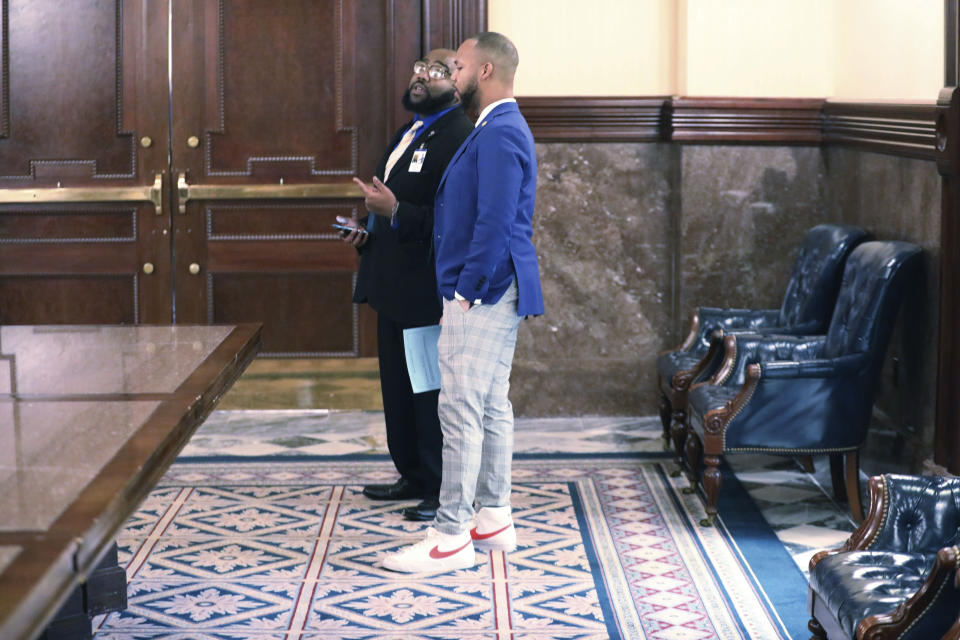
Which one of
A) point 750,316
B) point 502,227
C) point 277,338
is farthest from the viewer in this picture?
point 277,338

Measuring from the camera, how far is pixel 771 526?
4.74 meters

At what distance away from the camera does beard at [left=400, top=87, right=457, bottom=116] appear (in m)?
4.55

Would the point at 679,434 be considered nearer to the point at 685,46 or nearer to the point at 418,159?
the point at 418,159

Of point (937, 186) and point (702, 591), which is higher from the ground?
point (937, 186)

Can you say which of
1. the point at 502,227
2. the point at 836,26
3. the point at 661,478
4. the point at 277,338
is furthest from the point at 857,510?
the point at 277,338

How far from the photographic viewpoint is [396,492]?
5.05 metres

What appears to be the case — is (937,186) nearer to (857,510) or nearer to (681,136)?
(857,510)

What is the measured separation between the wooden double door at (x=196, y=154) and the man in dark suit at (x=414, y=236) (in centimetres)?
212

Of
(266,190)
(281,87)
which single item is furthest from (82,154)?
(281,87)

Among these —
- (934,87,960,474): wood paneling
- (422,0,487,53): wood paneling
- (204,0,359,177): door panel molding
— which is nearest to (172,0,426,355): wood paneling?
(204,0,359,177): door panel molding

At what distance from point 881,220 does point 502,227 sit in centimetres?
226

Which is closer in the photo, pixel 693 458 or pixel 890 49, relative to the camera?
pixel 693 458

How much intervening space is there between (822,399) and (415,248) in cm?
162

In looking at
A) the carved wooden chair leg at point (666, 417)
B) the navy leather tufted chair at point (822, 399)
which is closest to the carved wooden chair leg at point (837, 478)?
the navy leather tufted chair at point (822, 399)
